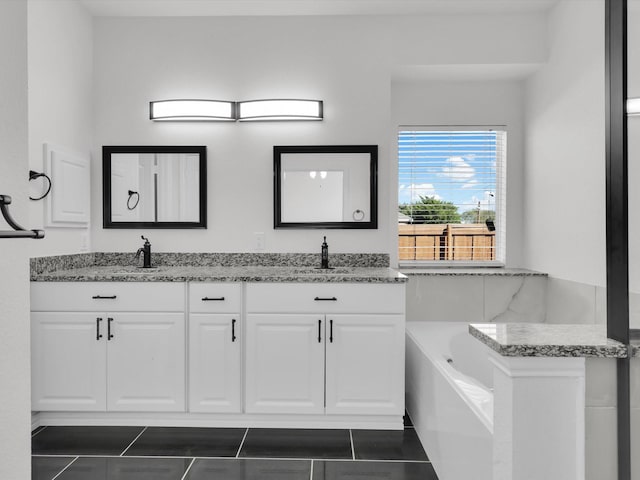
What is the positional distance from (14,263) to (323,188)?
7.26 feet

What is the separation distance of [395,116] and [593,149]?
1.37m

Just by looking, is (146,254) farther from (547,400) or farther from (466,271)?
(547,400)

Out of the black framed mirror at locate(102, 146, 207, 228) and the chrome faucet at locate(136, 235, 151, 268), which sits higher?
the black framed mirror at locate(102, 146, 207, 228)

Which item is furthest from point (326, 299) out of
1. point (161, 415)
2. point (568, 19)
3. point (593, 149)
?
point (568, 19)

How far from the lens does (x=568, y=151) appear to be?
2764 millimetres

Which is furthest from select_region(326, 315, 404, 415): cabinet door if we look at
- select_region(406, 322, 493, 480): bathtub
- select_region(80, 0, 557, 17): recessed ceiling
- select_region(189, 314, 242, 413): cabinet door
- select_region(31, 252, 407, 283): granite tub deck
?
select_region(80, 0, 557, 17): recessed ceiling

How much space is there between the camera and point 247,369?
2.49 meters

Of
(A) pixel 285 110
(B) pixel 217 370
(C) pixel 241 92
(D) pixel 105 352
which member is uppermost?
(C) pixel 241 92

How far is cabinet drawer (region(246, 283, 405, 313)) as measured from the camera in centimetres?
248

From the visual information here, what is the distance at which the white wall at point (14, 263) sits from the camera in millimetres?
946

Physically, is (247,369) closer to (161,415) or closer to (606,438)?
(161,415)

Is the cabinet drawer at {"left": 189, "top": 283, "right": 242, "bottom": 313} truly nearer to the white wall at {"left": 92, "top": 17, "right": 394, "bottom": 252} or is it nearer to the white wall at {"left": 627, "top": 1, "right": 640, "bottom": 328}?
the white wall at {"left": 92, "top": 17, "right": 394, "bottom": 252}

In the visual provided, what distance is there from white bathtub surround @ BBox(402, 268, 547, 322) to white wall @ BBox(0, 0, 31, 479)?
2507 mm

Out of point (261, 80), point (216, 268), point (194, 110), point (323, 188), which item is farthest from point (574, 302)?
point (194, 110)
